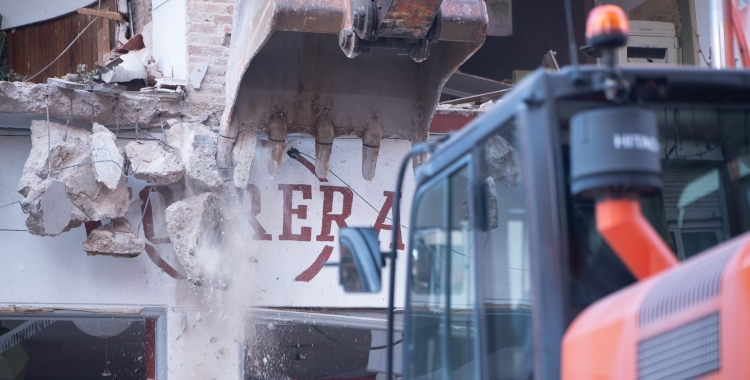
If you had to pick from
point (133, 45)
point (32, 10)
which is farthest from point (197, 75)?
point (32, 10)

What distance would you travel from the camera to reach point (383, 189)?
7.38m

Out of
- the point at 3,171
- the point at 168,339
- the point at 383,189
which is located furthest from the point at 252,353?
the point at 3,171

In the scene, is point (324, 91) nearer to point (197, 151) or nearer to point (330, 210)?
point (197, 151)

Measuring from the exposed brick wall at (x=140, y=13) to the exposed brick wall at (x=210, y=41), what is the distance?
117cm

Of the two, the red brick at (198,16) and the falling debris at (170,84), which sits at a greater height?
the red brick at (198,16)

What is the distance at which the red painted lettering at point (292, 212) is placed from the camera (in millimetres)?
7152

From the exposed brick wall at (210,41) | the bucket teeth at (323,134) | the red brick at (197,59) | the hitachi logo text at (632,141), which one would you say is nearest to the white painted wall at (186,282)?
the exposed brick wall at (210,41)

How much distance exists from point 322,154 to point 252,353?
206 centimetres

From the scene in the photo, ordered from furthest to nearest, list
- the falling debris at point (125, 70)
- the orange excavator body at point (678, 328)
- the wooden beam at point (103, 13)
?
the wooden beam at point (103, 13) < the falling debris at point (125, 70) < the orange excavator body at point (678, 328)

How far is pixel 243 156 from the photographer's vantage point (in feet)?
21.0

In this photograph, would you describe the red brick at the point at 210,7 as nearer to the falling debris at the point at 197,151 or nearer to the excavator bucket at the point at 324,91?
the falling debris at the point at 197,151

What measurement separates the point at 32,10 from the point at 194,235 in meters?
4.43

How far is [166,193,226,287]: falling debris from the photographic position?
6.47 metres

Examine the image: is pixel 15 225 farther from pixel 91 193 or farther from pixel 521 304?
A: pixel 521 304
